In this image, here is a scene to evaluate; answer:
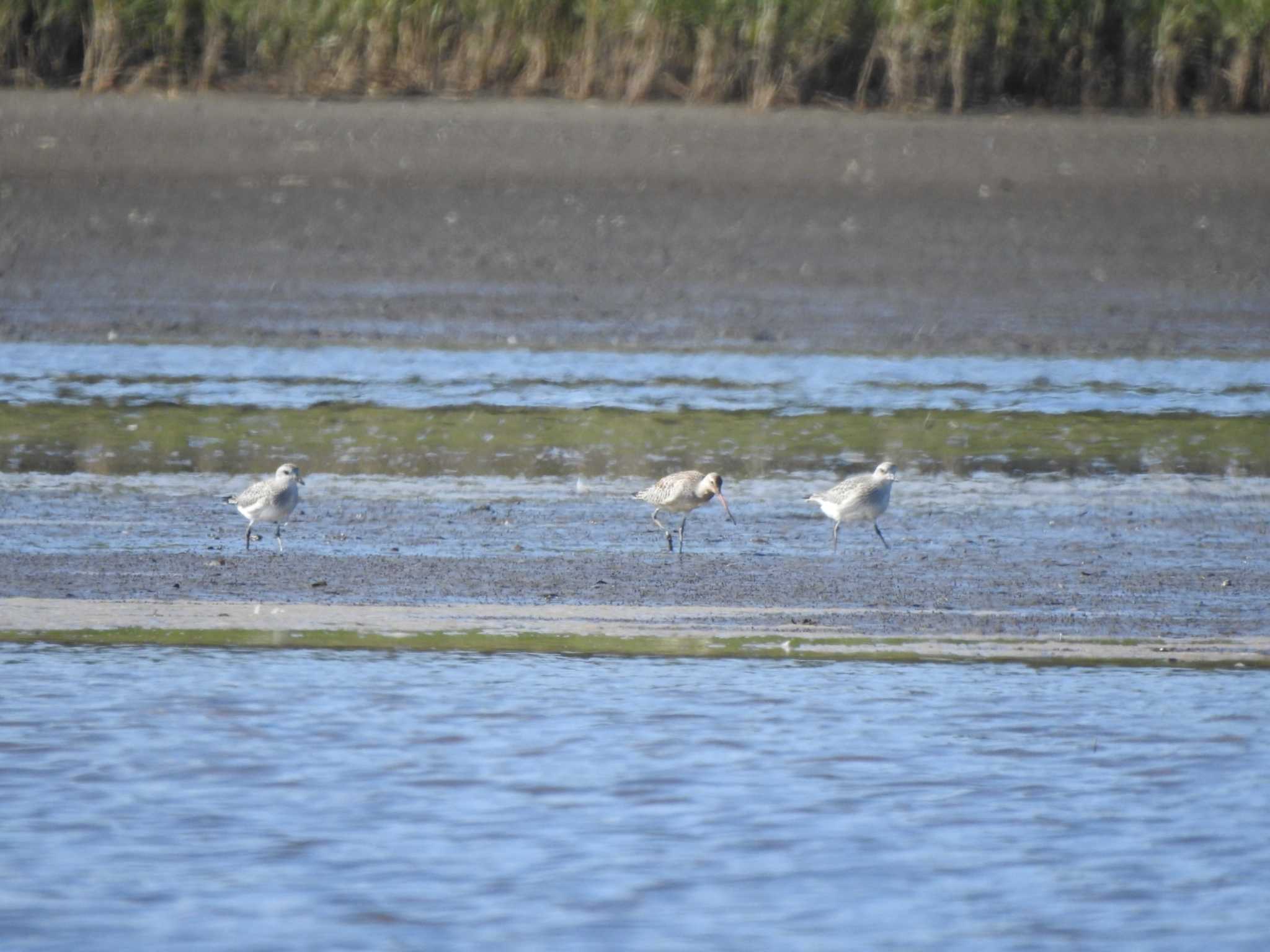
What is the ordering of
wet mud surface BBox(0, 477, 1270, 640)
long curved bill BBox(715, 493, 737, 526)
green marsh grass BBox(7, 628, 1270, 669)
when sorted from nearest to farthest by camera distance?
green marsh grass BBox(7, 628, 1270, 669)
wet mud surface BBox(0, 477, 1270, 640)
long curved bill BBox(715, 493, 737, 526)

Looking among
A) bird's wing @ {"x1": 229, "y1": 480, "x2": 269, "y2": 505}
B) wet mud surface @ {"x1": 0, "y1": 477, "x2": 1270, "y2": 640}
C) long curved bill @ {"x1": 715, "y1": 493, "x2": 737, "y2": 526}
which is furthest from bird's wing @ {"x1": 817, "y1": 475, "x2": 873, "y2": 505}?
bird's wing @ {"x1": 229, "y1": 480, "x2": 269, "y2": 505}

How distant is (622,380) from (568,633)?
6627 millimetres

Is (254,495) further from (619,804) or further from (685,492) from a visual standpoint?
(619,804)

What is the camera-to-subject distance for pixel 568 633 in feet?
26.0

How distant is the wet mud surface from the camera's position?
8445 mm

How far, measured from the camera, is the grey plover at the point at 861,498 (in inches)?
382

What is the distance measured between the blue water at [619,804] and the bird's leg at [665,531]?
7.37 feet

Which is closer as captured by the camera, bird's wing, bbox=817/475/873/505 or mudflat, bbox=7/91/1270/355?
bird's wing, bbox=817/475/873/505

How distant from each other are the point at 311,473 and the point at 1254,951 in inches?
275

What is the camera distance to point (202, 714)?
696 cm

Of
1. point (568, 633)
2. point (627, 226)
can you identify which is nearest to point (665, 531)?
point (568, 633)

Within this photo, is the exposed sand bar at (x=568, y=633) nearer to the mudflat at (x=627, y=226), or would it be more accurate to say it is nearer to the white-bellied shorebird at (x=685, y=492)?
the white-bellied shorebird at (x=685, y=492)

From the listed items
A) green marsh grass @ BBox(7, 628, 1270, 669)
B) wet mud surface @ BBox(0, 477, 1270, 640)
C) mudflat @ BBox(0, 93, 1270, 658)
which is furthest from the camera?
mudflat @ BBox(0, 93, 1270, 658)

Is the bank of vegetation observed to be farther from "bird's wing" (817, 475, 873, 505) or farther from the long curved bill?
"bird's wing" (817, 475, 873, 505)
